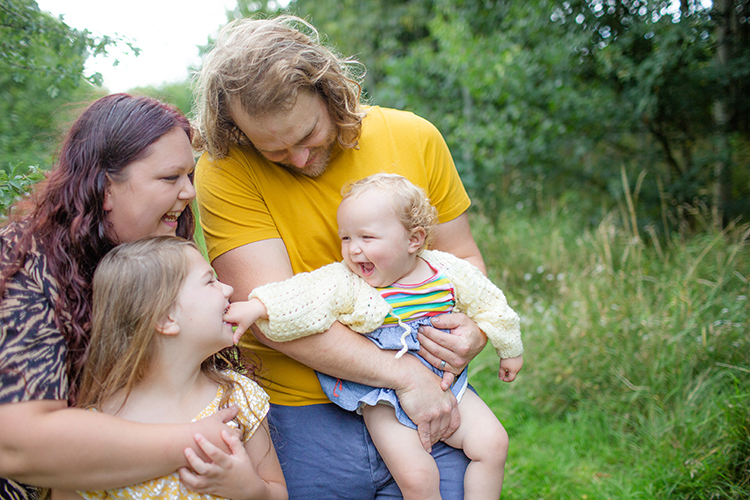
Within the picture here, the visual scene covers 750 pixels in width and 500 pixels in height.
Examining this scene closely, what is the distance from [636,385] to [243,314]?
7.82ft

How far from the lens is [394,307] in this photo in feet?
6.05

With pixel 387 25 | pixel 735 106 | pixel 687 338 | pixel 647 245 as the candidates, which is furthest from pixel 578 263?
pixel 387 25

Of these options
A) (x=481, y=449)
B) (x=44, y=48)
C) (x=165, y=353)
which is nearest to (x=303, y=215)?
(x=165, y=353)

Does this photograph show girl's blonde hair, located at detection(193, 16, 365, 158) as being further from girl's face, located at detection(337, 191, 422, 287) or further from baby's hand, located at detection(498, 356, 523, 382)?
baby's hand, located at detection(498, 356, 523, 382)

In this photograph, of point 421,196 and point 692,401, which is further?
point 692,401

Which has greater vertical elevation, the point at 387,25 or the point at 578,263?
the point at 387,25

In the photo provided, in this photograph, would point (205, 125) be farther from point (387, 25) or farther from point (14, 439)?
point (387, 25)

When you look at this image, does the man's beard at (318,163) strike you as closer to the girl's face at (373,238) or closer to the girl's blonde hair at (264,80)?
the girl's blonde hair at (264,80)

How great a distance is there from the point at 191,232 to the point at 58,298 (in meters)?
0.48

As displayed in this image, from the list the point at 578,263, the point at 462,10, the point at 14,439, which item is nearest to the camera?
the point at 14,439

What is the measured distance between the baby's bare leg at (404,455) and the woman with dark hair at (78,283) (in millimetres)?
532

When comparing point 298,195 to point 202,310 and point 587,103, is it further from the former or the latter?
point 587,103

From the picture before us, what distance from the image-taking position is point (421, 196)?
1893 mm

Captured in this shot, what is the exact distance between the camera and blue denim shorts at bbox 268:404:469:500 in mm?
1798
